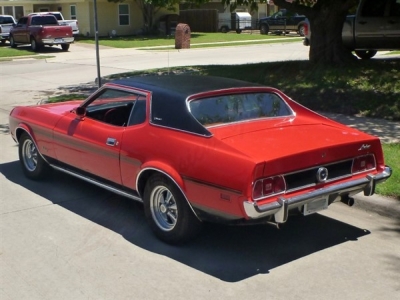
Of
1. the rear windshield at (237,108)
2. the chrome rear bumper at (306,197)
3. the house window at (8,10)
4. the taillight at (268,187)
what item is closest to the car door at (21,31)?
the house window at (8,10)

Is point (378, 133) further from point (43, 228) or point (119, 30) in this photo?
point (119, 30)

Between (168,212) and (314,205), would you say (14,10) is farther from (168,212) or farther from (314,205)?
(314,205)

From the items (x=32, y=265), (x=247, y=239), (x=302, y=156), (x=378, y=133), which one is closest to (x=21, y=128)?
(x=32, y=265)

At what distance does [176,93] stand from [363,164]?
191 centimetres

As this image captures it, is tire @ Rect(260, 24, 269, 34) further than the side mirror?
Yes

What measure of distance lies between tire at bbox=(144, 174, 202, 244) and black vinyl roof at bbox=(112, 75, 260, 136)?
1.78 ft

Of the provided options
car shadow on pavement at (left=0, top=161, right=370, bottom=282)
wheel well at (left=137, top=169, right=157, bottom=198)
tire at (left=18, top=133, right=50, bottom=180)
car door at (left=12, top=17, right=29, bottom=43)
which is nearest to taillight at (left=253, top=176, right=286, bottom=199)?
car shadow on pavement at (left=0, top=161, right=370, bottom=282)

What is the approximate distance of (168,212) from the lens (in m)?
6.21

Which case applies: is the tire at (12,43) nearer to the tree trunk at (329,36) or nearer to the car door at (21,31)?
the car door at (21,31)

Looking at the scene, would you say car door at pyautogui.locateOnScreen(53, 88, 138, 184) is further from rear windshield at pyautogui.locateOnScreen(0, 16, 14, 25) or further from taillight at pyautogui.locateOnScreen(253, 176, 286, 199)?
rear windshield at pyautogui.locateOnScreen(0, 16, 14, 25)

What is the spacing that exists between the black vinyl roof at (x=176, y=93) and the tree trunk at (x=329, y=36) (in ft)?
27.1

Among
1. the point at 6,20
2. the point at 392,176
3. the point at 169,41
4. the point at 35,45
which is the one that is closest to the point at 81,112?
the point at 392,176

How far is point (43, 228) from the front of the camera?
265 inches

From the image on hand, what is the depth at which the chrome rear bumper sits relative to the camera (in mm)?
5355
